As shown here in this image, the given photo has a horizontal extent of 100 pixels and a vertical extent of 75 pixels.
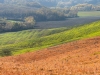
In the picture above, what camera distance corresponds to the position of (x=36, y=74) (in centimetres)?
2880

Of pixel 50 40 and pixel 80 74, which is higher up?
pixel 80 74

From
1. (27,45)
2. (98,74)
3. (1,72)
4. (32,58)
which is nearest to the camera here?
(98,74)

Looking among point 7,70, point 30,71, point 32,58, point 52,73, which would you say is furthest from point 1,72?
point 32,58

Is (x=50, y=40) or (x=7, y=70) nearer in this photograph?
(x=7, y=70)

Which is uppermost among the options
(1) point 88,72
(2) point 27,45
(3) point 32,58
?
(1) point 88,72

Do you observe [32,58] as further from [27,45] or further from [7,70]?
[27,45]

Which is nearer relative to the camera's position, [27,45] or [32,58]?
[32,58]

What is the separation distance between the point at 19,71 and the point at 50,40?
140777 millimetres

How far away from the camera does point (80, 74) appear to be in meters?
27.9

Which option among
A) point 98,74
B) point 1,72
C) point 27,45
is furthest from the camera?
point 27,45

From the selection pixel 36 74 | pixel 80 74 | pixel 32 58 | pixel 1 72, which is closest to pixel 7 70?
pixel 1 72

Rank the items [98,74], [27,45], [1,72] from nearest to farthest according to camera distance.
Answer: [98,74], [1,72], [27,45]

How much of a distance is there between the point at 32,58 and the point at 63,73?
123 ft

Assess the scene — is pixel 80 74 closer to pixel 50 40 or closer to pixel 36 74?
pixel 36 74
